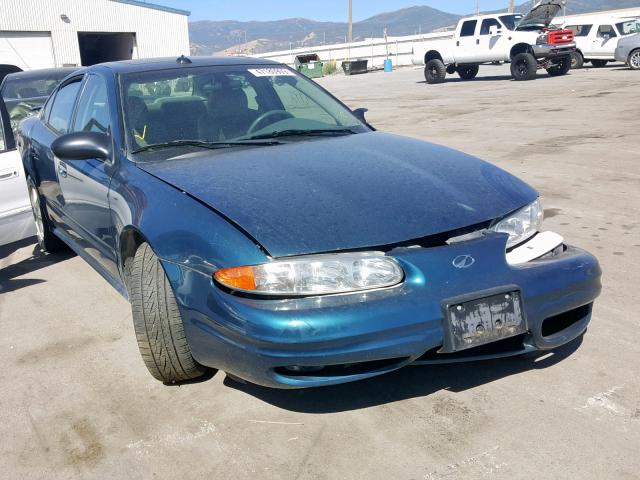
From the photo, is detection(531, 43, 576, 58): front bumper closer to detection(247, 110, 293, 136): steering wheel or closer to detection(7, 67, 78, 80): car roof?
detection(7, 67, 78, 80): car roof

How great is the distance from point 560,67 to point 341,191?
21729 millimetres

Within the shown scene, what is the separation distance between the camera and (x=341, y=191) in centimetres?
281

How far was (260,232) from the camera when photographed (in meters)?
2.50

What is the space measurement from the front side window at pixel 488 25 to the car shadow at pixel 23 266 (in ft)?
63.9

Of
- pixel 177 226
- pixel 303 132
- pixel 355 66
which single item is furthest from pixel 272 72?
pixel 355 66

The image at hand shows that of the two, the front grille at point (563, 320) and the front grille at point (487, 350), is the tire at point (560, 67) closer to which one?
the front grille at point (563, 320)

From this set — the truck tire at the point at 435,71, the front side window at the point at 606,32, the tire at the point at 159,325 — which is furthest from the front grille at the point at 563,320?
the front side window at the point at 606,32

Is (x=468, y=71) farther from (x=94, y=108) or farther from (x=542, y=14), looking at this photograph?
(x=94, y=108)

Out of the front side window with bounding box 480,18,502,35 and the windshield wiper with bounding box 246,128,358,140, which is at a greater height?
the front side window with bounding box 480,18,502,35

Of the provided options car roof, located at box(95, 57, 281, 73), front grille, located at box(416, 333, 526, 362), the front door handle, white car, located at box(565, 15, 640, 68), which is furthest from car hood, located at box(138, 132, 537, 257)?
white car, located at box(565, 15, 640, 68)

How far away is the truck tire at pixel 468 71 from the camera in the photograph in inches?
964

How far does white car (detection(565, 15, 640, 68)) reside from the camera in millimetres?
23062

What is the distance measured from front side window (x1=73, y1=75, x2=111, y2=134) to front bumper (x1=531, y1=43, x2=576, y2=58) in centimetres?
1935

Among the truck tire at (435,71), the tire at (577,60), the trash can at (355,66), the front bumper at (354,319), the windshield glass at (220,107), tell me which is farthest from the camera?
the trash can at (355,66)
